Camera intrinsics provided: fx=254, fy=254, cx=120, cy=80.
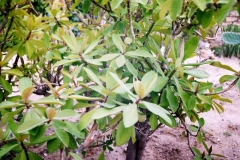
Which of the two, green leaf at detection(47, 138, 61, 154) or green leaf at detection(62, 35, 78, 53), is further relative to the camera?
green leaf at detection(62, 35, 78, 53)

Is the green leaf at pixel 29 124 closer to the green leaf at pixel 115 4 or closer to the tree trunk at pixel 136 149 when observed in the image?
the green leaf at pixel 115 4

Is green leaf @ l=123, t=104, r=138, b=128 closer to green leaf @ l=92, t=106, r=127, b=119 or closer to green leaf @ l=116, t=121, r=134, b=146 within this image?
green leaf @ l=92, t=106, r=127, b=119

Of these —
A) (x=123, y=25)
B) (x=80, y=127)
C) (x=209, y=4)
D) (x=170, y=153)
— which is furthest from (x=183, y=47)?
(x=170, y=153)

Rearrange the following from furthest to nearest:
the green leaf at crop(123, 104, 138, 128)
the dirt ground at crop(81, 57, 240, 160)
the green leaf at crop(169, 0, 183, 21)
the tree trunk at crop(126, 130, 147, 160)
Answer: the dirt ground at crop(81, 57, 240, 160) < the tree trunk at crop(126, 130, 147, 160) < the green leaf at crop(169, 0, 183, 21) < the green leaf at crop(123, 104, 138, 128)

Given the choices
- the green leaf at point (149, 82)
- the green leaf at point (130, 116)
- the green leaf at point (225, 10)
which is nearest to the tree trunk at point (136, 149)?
the green leaf at point (149, 82)

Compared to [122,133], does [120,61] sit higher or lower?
higher

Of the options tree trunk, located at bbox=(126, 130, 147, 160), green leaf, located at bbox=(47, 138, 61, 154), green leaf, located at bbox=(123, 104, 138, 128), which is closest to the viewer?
green leaf, located at bbox=(123, 104, 138, 128)

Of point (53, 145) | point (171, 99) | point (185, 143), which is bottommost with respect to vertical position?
point (185, 143)

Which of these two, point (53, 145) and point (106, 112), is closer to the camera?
point (106, 112)

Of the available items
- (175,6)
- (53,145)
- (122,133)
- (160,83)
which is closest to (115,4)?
(175,6)

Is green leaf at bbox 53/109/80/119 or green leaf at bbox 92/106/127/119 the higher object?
green leaf at bbox 92/106/127/119

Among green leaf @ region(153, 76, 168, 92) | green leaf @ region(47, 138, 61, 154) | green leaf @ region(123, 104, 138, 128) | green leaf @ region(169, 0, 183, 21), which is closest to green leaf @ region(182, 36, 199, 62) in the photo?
green leaf @ region(153, 76, 168, 92)

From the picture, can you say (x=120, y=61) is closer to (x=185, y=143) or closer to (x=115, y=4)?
(x=115, y=4)

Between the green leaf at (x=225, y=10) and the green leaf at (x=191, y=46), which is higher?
the green leaf at (x=225, y=10)
